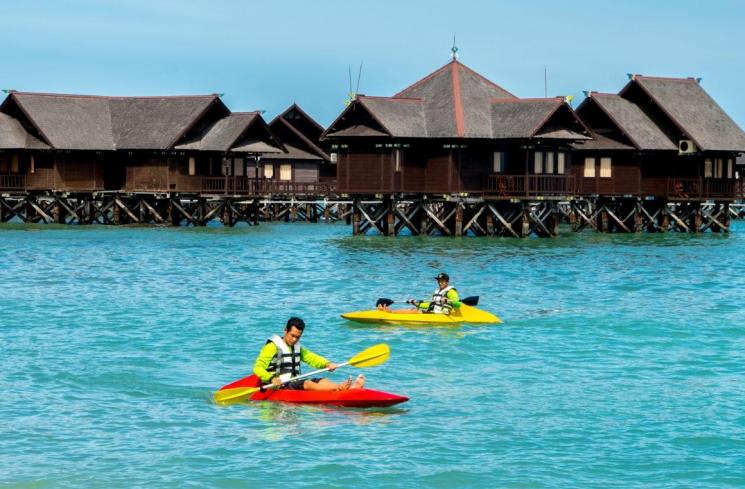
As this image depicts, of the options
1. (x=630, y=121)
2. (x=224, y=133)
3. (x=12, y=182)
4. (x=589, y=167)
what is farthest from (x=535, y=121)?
(x=12, y=182)

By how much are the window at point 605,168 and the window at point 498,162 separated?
28.4 ft

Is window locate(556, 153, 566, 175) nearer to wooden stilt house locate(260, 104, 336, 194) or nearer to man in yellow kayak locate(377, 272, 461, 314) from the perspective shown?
wooden stilt house locate(260, 104, 336, 194)

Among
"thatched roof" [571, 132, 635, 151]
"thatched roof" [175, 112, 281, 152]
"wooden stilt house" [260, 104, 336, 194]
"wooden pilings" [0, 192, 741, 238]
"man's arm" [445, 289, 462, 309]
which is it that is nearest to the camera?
"man's arm" [445, 289, 462, 309]

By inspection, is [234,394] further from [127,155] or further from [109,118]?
[109,118]

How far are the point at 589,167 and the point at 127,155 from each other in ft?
85.2

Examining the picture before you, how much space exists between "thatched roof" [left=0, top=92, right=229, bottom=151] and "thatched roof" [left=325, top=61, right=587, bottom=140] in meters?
14.3

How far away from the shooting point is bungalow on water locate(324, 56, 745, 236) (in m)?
57.3

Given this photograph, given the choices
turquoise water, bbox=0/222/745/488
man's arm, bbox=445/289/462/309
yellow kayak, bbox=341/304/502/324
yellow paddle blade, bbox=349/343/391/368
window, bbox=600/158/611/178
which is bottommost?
turquoise water, bbox=0/222/745/488

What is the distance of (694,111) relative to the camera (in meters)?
Answer: 66.5

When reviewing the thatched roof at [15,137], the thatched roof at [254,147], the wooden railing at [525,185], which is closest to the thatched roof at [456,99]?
the wooden railing at [525,185]

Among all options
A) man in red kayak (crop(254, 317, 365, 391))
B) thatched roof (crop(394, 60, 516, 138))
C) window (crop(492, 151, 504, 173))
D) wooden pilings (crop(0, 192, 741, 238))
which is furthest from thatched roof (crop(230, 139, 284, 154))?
man in red kayak (crop(254, 317, 365, 391))

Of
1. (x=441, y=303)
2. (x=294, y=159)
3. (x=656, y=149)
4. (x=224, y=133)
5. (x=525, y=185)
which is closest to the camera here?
(x=441, y=303)

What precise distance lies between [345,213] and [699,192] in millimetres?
26838

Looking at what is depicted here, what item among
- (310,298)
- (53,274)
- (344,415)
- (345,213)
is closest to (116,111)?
(345,213)
